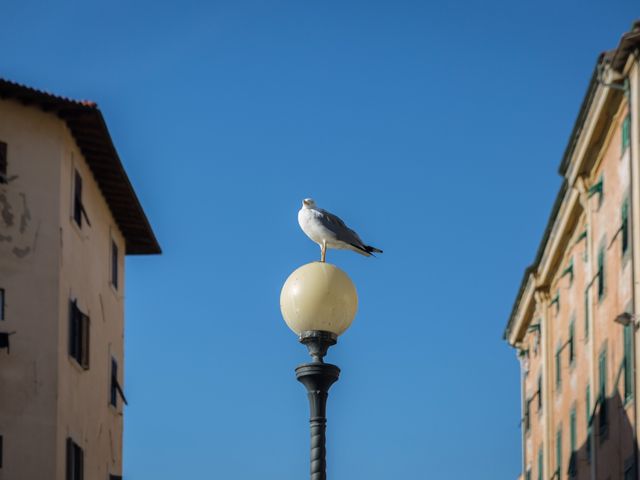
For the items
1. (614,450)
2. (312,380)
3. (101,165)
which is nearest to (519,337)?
(614,450)

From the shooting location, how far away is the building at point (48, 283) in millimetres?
32438

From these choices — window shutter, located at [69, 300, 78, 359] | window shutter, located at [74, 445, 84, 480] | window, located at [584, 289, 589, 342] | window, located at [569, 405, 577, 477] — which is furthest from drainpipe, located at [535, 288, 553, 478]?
window shutter, located at [69, 300, 78, 359]

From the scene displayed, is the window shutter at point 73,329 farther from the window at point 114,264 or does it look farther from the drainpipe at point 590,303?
the drainpipe at point 590,303

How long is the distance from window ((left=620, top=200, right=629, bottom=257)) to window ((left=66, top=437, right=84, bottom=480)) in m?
12.5

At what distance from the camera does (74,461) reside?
34438mm

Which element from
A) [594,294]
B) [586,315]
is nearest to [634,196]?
[594,294]

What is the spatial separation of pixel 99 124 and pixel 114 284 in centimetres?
713

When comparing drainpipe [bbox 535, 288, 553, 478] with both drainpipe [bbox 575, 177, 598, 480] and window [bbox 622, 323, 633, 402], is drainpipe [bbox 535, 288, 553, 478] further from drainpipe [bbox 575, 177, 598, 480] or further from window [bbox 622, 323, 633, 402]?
window [bbox 622, 323, 633, 402]

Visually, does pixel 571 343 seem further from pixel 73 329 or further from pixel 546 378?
pixel 73 329

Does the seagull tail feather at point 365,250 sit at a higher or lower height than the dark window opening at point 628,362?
lower

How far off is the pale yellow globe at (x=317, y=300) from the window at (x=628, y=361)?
67.8ft

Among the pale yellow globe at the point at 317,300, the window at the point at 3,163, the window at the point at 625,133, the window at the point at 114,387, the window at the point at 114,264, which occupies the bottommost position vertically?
the pale yellow globe at the point at 317,300

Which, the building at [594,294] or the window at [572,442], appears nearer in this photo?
the building at [594,294]

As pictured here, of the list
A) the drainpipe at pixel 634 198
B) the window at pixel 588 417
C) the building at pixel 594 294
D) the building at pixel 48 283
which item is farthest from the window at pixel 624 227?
the building at pixel 48 283
